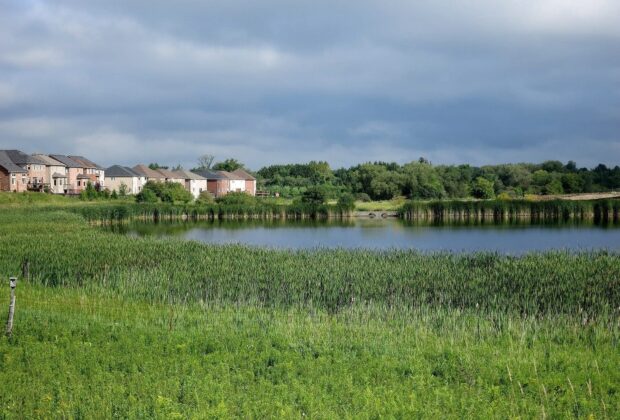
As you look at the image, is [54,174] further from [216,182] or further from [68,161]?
[216,182]

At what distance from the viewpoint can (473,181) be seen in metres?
117

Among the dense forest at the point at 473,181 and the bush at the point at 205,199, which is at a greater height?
the dense forest at the point at 473,181

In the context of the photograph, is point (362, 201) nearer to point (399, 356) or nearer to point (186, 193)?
point (186, 193)

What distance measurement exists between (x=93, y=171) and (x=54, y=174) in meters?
12.5

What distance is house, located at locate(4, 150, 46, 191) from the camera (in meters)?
88.8

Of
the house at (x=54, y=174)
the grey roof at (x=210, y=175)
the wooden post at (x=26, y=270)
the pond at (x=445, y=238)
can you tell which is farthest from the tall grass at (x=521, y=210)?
the wooden post at (x=26, y=270)

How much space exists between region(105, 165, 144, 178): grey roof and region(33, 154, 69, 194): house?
42.8 ft

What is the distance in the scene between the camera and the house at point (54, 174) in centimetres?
9500

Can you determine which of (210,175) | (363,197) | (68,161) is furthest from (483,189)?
(68,161)

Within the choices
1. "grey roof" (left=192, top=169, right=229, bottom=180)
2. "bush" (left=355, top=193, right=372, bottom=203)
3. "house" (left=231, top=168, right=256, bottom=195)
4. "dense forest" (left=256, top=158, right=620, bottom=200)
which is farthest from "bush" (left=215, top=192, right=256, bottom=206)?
"house" (left=231, top=168, right=256, bottom=195)

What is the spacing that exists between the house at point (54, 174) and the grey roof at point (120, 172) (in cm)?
1305

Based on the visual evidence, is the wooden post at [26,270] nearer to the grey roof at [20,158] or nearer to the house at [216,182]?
the grey roof at [20,158]

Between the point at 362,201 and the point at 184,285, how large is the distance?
84.4 meters

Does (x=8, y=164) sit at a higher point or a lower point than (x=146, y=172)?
lower
